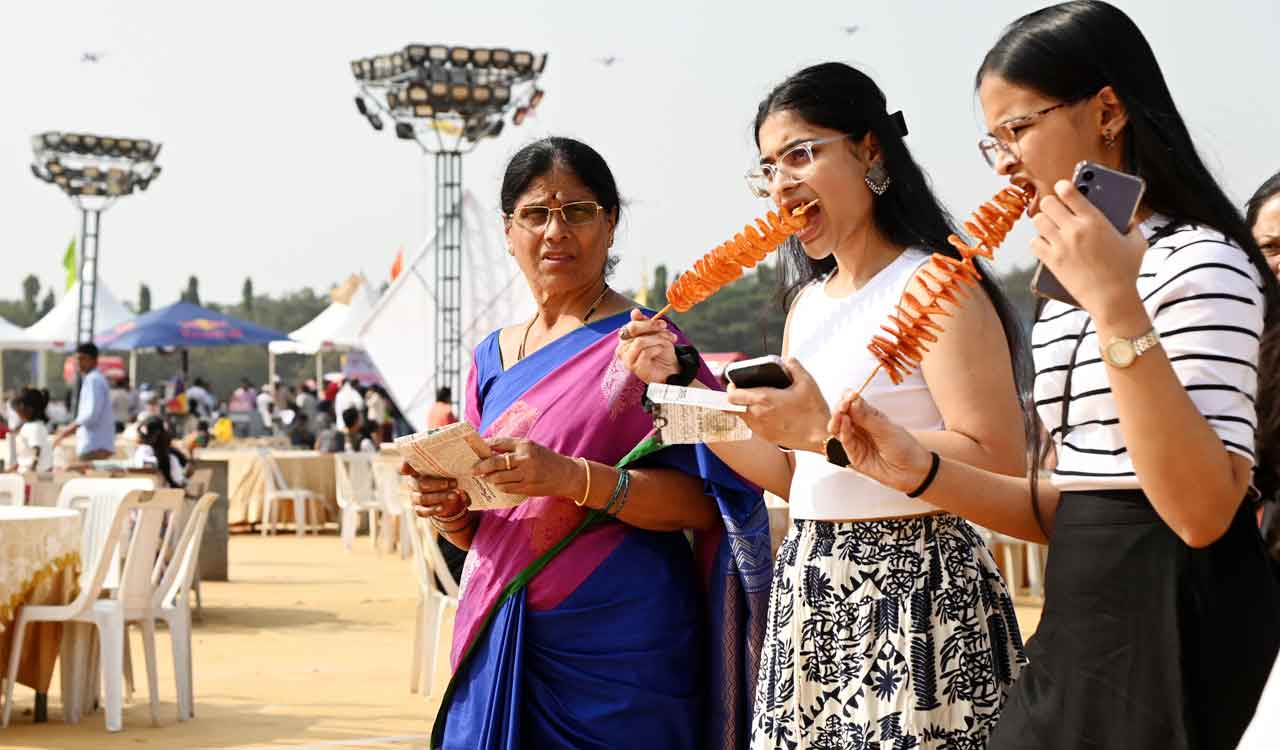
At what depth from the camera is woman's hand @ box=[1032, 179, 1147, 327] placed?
1824mm

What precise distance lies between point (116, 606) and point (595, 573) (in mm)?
5428

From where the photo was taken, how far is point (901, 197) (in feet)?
9.36

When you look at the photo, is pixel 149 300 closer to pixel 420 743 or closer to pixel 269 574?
pixel 269 574

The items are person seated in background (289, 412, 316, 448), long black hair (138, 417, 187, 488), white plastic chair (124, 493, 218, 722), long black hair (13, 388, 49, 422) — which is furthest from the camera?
person seated in background (289, 412, 316, 448)

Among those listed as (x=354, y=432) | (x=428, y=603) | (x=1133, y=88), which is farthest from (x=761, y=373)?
(x=354, y=432)

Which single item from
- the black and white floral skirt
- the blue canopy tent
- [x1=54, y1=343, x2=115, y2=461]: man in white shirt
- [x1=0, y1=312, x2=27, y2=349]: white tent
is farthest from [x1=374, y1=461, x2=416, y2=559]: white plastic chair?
[x1=0, y1=312, x2=27, y2=349]: white tent

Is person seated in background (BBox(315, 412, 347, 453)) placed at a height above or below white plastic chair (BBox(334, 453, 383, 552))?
above

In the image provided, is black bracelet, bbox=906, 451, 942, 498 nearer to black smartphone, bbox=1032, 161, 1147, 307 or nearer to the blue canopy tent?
black smartphone, bbox=1032, 161, 1147, 307

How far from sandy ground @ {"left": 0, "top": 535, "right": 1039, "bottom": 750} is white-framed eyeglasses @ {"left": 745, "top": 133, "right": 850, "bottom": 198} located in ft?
16.9

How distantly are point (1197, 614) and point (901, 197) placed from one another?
112 cm

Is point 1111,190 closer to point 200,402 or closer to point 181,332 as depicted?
point 181,332

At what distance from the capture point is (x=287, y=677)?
31.6 ft

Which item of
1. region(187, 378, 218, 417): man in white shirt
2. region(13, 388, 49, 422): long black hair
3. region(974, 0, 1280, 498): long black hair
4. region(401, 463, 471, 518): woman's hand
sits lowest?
region(401, 463, 471, 518): woman's hand

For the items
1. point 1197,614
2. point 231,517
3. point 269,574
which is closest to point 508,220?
point 1197,614
